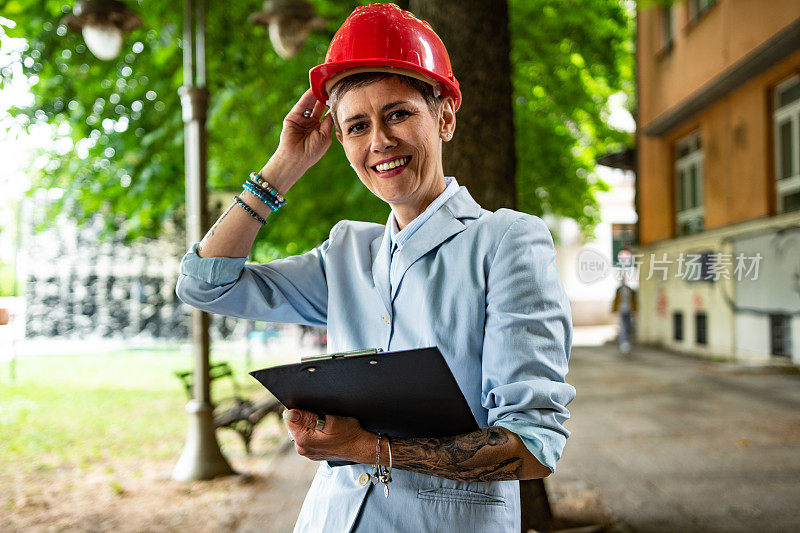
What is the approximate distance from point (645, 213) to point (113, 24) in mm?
17821

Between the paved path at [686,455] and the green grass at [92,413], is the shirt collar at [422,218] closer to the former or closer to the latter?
the paved path at [686,455]

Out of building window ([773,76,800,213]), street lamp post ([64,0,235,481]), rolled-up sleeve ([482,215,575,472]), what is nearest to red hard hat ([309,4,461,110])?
rolled-up sleeve ([482,215,575,472])

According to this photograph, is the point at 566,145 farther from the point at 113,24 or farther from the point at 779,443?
the point at 113,24

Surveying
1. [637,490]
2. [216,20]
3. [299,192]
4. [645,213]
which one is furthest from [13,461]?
[645,213]

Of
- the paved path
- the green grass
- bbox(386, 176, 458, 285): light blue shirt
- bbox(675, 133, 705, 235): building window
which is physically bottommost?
the green grass

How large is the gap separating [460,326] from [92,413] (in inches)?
443

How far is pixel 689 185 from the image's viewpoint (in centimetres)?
1927

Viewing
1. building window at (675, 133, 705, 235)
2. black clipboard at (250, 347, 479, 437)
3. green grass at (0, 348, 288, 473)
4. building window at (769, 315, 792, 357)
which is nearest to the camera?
black clipboard at (250, 347, 479, 437)

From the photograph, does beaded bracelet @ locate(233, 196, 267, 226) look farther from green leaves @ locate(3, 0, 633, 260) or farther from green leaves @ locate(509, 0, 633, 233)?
green leaves @ locate(509, 0, 633, 233)

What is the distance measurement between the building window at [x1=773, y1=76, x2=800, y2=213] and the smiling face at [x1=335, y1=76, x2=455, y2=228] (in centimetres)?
1385

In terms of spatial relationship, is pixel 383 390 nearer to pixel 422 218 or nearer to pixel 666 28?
pixel 422 218

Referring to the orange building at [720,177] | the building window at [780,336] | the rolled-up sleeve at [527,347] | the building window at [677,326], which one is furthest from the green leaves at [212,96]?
the building window at [677,326]

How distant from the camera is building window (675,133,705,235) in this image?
18578 millimetres

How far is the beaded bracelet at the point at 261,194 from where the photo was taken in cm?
202
